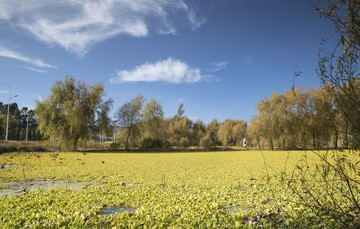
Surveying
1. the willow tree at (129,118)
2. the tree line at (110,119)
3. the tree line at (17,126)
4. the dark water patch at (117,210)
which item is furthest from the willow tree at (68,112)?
the tree line at (17,126)

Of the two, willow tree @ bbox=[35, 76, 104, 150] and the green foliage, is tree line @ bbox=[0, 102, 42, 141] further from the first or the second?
the green foliage

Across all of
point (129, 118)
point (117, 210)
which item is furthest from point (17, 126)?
point (117, 210)

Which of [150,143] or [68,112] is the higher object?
[68,112]

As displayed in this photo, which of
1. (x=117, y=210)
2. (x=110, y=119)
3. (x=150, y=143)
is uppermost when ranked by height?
(x=110, y=119)

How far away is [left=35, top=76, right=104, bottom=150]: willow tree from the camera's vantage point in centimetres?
1830

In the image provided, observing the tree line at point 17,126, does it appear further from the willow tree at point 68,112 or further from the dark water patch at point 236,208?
the dark water patch at point 236,208

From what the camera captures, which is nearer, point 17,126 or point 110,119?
point 110,119

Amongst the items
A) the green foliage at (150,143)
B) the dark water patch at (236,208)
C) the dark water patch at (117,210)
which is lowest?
the green foliage at (150,143)

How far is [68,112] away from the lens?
1858cm

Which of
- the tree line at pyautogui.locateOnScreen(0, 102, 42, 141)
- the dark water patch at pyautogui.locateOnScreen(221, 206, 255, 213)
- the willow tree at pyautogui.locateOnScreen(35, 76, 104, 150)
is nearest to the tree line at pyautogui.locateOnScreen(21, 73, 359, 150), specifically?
the willow tree at pyautogui.locateOnScreen(35, 76, 104, 150)

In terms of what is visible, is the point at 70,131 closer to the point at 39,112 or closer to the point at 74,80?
the point at 39,112

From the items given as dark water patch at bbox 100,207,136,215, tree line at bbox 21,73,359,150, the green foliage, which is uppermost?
tree line at bbox 21,73,359,150

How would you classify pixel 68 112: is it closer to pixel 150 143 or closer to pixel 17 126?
pixel 150 143

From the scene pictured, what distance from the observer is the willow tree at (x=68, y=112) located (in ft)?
60.0
